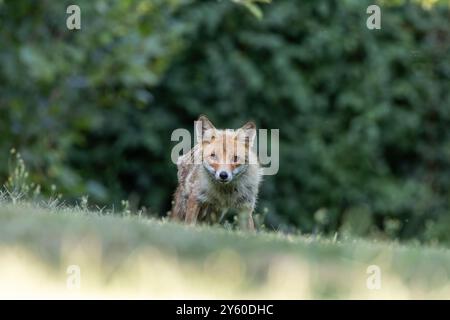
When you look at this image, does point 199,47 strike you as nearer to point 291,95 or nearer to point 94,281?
point 291,95

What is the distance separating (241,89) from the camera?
54.9ft

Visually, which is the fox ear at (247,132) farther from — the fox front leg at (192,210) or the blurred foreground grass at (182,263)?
the blurred foreground grass at (182,263)

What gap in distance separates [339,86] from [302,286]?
38.3 ft

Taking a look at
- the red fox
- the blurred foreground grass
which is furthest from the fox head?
the blurred foreground grass

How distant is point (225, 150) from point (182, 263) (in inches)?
117

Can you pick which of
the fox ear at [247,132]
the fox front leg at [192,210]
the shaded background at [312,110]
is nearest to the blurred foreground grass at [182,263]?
the fox front leg at [192,210]

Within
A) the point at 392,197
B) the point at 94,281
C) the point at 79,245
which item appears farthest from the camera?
the point at 392,197

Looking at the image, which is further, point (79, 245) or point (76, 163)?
point (76, 163)

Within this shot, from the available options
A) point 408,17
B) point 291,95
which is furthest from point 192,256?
point 408,17

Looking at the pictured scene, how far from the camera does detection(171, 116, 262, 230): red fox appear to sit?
8641 millimetres

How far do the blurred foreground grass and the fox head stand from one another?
4.63 feet

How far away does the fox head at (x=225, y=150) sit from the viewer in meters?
8.59

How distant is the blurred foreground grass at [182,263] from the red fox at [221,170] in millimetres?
1481

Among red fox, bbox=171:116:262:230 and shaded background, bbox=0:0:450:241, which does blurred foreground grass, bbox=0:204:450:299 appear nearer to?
red fox, bbox=171:116:262:230
